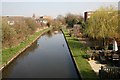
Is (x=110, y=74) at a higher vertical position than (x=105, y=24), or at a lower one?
lower

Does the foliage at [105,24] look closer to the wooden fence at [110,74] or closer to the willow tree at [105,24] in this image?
the willow tree at [105,24]

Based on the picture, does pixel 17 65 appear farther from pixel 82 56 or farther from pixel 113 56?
pixel 113 56

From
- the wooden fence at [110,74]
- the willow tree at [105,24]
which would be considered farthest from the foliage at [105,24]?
the wooden fence at [110,74]

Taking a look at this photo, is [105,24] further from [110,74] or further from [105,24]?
[110,74]

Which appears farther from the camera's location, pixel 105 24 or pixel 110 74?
pixel 105 24

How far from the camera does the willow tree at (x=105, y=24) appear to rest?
29.4 metres

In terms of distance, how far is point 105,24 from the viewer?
1208 inches

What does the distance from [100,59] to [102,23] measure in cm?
927

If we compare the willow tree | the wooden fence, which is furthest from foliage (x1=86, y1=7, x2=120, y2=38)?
the wooden fence

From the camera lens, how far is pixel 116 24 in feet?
95.7

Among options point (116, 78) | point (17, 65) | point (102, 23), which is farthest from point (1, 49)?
point (116, 78)

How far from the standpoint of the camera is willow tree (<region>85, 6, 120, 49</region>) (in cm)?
2942

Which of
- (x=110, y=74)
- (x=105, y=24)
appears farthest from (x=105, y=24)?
(x=110, y=74)

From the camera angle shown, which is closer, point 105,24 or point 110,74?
point 110,74
